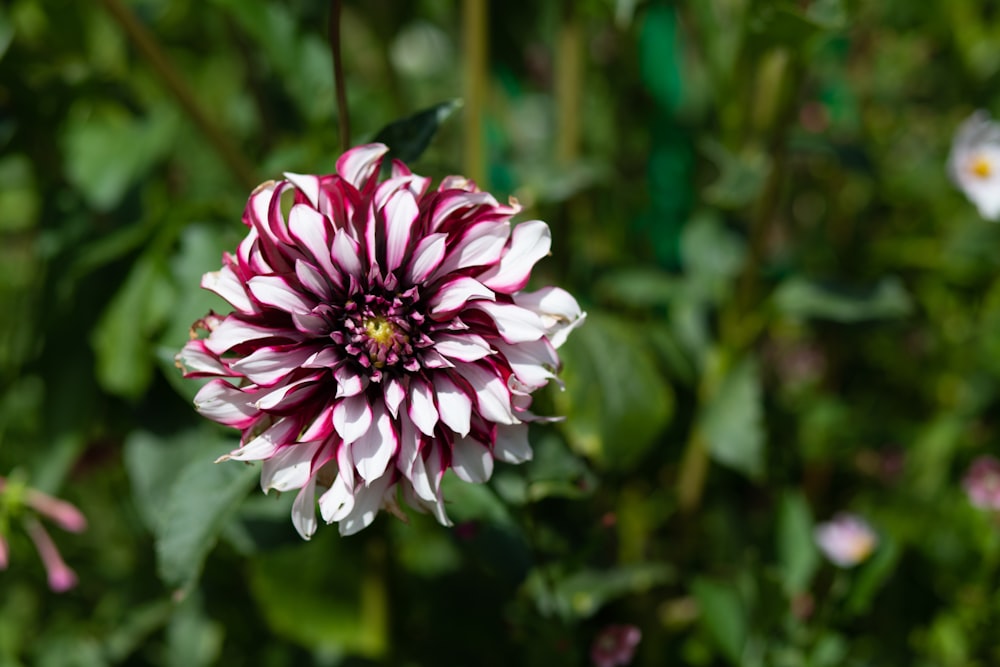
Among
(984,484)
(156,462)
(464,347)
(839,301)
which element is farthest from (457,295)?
(984,484)

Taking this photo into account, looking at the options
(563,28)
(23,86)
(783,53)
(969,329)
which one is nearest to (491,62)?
(563,28)

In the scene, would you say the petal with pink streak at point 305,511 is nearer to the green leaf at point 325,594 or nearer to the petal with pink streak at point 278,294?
the petal with pink streak at point 278,294

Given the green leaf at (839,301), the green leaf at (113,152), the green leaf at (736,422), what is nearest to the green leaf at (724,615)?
the green leaf at (736,422)

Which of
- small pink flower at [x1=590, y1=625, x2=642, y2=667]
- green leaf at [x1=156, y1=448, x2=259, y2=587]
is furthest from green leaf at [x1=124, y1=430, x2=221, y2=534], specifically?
small pink flower at [x1=590, y1=625, x2=642, y2=667]

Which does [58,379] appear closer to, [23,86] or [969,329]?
[23,86]

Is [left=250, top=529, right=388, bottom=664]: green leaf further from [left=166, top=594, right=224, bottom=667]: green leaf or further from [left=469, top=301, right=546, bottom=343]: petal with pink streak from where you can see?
[left=469, top=301, right=546, bottom=343]: petal with pink streak

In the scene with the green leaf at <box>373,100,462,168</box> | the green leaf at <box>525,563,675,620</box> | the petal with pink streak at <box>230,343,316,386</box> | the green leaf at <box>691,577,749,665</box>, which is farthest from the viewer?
the green leaf at <box>691,577,749,665</box>
